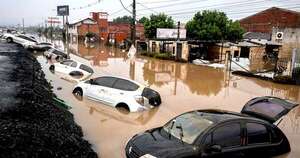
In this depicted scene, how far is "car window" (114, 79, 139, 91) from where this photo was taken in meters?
13.3

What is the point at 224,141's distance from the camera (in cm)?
702

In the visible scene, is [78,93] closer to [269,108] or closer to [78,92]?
[78,92]

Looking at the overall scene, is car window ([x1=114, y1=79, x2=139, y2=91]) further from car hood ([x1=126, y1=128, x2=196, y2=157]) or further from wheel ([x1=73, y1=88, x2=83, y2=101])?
car hood ([x1=126, y1=128, x2=196, y2=157])

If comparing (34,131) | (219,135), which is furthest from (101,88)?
(219,135)

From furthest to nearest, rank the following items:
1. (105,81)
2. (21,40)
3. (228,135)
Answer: (21,40), (105,81), (228,135)

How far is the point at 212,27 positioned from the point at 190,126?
117 feet

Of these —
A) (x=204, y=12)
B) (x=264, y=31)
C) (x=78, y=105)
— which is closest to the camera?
(x=78, y=105)

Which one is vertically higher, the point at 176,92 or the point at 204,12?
the point at 204,12

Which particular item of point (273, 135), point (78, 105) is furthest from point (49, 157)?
point (78, 105)

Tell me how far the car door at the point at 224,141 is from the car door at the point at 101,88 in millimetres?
7521

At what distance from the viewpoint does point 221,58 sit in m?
36.0

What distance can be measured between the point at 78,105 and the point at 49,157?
7516mm

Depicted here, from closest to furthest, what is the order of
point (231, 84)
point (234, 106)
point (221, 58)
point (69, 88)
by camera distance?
point (234, 106), point (69, 88), point (231, 84), point (221, 58)

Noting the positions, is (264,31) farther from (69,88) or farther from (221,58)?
(69,88)
